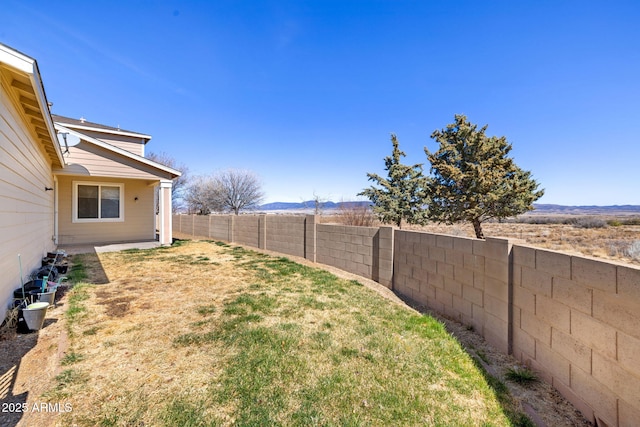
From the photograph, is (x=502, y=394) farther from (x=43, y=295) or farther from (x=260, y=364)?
(x=43, y=295)

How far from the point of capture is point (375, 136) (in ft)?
71.7

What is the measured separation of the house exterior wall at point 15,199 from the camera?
3.39 m

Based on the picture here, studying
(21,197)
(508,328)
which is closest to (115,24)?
(21,197)

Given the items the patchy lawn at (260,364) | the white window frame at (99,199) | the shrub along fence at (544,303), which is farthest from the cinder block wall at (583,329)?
the white window frame at (99,199)

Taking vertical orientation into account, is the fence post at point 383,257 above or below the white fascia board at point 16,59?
below

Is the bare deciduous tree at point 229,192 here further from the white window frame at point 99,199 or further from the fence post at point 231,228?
the white window frame at point 99,199

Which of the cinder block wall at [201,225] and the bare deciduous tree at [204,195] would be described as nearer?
the cinder block wall at [201,225]

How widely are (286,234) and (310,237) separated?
1.33 meters

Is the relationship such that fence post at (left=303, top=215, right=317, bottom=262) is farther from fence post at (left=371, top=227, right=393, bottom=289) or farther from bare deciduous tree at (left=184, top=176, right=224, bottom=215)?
bare deciduous tree at (left=184, top=176, right=224, bottom=215)

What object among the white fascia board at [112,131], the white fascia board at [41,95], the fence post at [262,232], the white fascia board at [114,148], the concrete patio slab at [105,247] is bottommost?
the concrete patio slab at [105,247]

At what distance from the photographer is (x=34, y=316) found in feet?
10.4

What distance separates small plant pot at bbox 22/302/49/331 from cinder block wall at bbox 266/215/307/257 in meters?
6.41

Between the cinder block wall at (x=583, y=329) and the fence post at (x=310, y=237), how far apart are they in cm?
599

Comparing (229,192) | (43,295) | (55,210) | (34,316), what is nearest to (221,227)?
(55,210)
